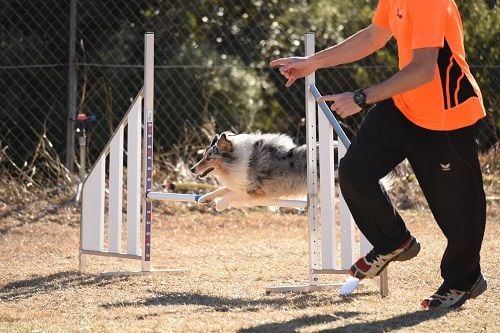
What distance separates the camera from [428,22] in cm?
395

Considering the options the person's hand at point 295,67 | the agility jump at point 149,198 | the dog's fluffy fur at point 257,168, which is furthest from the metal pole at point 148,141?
the person's hand at point 295,67

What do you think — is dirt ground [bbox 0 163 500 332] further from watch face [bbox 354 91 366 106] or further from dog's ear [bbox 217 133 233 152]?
watch face [bbox 354 91 366 106]

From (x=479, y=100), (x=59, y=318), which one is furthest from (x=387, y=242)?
(x=59, y=318)

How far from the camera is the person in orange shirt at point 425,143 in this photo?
397cm

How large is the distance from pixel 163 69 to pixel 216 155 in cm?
285

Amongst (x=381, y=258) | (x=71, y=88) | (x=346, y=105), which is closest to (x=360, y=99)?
(x=346, y=105)

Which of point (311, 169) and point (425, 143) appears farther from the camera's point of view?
point (311, 169)

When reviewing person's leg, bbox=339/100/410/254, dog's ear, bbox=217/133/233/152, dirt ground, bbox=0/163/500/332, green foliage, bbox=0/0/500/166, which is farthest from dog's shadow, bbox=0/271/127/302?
green foliage, bbox=0/0/500/166

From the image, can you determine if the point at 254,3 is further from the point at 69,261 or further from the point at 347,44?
the point at 347,44

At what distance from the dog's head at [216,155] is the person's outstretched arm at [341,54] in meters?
2.07

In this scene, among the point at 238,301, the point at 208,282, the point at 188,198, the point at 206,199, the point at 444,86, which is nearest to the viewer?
the point at 444,86

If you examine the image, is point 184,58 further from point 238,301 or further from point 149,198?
point 238,301

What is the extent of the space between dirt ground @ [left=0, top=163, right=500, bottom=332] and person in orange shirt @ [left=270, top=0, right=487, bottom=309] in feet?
0.91

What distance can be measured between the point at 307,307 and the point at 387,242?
64 cm
